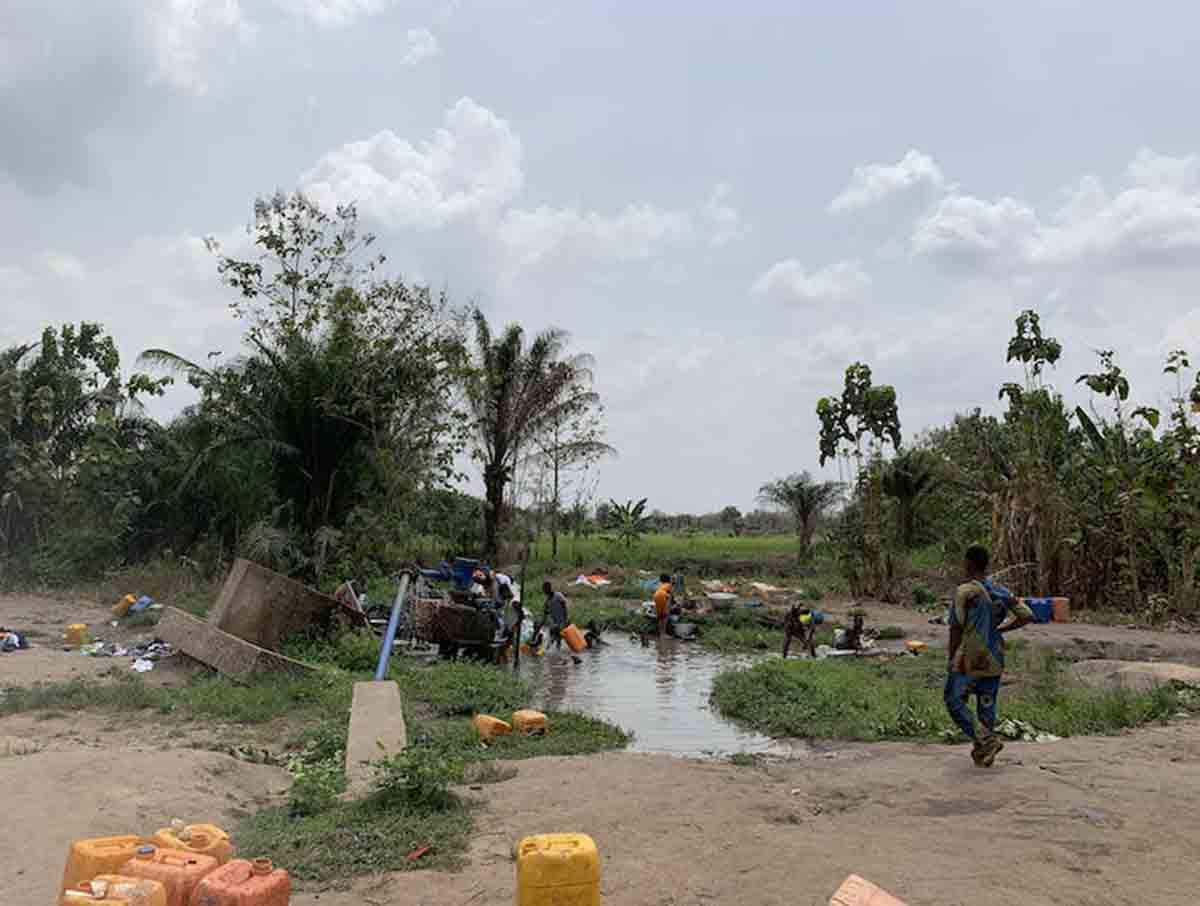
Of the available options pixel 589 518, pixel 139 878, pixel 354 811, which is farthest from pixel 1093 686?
pixel 589 518

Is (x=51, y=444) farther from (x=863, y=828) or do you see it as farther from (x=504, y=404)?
(x=863, y=828)

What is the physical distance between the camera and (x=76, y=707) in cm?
976

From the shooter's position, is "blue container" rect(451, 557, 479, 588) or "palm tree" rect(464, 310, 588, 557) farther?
"palm tree" rect(464, 310, 588, 557)

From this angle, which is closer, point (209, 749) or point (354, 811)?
point (354, 811)

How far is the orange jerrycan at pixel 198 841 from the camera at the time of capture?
4.50m

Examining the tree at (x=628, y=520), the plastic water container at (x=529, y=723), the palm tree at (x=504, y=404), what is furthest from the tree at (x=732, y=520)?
the plastic water container at (x=529, y=723)

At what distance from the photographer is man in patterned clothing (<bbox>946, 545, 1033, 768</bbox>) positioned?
24.1 ft

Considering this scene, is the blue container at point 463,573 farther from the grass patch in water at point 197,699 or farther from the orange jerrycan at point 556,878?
the orange jerrycan at point 556,878

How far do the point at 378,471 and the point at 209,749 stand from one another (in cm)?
1039

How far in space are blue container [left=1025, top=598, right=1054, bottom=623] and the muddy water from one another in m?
6.57

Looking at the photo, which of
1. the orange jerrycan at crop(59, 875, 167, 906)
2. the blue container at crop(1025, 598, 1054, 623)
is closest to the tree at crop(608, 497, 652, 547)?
the blue container at crop(1025, 598, 1054, 623)

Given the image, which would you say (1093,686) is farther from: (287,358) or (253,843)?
(287,358)

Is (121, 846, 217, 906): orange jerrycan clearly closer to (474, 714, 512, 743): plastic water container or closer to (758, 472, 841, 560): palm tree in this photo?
(474, 714, 512, 743): plastic water container

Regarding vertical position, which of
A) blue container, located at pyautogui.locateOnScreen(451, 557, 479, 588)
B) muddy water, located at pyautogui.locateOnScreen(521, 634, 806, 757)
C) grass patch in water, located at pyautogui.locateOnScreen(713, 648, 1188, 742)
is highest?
blue container, located at pyautogui.locateOnScreen(451, 557, 479, 588)
